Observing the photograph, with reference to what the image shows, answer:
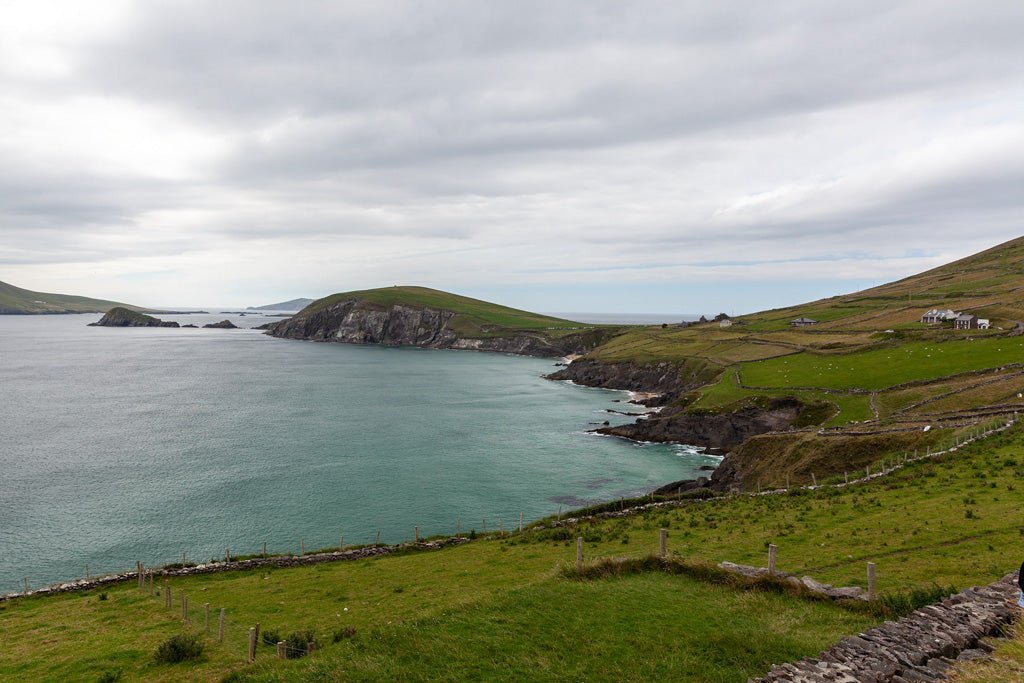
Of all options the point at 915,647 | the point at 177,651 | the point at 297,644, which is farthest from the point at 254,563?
the point at 915,647

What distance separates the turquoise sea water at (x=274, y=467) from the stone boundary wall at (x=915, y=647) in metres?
45.0

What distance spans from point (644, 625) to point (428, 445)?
77.5 meters

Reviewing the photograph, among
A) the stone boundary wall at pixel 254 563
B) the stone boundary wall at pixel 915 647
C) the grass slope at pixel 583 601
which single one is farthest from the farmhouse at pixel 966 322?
the stone boundary wall at pixel 915 647

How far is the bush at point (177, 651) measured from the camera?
936 inches

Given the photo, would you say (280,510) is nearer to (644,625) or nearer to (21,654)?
(21,654)

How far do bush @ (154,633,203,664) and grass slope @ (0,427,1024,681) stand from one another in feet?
1.92

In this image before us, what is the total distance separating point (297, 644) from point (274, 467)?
63981 millimetres

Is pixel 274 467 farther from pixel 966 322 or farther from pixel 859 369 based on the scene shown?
pixel 966 322

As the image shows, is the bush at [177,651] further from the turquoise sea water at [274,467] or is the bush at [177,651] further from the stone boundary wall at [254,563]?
the turquoise sea water at [274,467]

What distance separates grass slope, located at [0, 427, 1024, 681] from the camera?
1850 centimetres

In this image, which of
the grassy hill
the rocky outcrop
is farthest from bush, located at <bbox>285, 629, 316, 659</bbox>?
the rocky outcrop

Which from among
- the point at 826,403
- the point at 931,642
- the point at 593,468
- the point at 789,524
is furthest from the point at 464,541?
the point at 826,403

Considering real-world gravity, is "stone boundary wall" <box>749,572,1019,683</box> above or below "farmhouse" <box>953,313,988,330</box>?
below

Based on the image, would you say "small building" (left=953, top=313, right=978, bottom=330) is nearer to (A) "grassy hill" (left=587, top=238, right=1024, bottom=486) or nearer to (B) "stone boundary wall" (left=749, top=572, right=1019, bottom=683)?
(A) "grassy hill" (left=587, top=238, right=1024, bottom=486)
